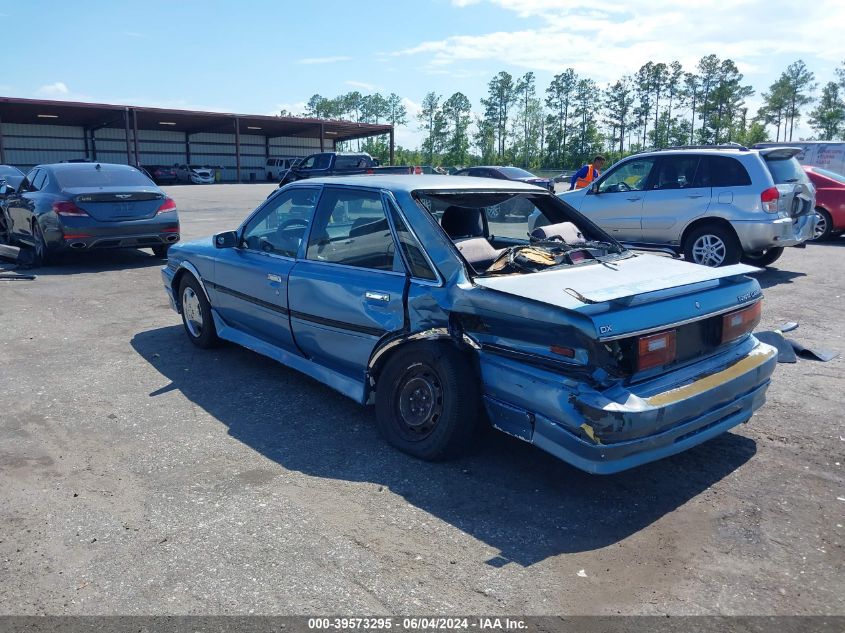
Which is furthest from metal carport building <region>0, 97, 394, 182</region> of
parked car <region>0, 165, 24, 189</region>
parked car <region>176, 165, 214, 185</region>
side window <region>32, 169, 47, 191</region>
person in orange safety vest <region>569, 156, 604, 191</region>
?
person in orange safety vest <region>569, 156, 604, 191</region>

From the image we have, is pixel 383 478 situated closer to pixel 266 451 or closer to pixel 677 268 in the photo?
pixel 266 451

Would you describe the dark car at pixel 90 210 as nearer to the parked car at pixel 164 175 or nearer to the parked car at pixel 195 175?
the parked car at pixel 164 175

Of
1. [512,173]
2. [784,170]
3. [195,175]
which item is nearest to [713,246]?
[784,170]

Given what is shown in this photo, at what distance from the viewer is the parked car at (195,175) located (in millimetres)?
49750

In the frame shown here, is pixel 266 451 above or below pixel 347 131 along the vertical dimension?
below

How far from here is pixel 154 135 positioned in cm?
5612

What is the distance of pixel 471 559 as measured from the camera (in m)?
3.11

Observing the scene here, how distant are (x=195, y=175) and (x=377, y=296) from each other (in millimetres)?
49170

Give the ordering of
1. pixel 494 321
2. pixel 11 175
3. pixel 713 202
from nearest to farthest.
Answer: pixel 494 321 → pixel 713 202 → pixel 11 175

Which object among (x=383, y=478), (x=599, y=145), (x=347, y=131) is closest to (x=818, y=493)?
(x=383, y=478)

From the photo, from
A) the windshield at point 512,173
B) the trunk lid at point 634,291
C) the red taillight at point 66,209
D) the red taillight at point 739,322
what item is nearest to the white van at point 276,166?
the windshield at point 512,173

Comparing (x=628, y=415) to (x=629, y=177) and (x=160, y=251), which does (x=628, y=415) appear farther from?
(x=160, y=251)

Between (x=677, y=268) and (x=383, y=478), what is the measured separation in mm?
2235

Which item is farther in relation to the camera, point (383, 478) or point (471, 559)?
point (383, 478)
